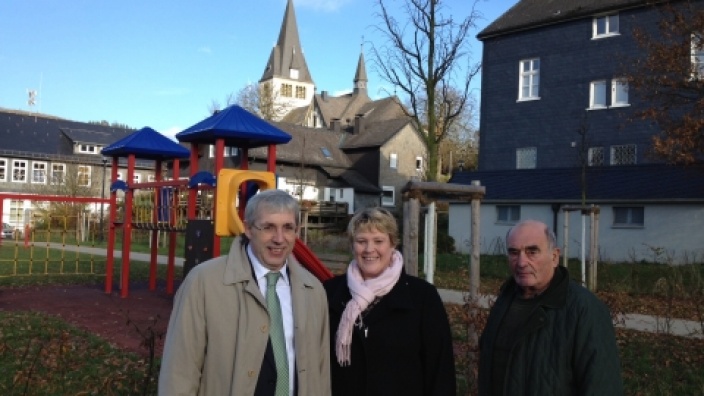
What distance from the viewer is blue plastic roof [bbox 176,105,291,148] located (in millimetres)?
10484

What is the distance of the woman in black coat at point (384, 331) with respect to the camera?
3271mm

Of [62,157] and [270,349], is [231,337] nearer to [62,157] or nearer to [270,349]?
[270,349]

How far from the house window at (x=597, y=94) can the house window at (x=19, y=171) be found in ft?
154

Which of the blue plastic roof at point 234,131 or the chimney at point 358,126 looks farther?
the chimney at point 358,126

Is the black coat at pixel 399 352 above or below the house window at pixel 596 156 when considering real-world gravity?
below

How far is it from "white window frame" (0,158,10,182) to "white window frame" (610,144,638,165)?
48.3 metres

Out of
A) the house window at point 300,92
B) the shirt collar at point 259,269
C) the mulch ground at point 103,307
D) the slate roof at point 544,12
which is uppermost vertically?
the house window at point 300,92

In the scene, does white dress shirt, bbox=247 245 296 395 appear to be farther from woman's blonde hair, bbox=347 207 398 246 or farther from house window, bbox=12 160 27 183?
house window, bbox=12 160 27 183

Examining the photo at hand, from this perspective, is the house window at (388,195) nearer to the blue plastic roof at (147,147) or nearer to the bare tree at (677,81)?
the bare tree at (677,81)

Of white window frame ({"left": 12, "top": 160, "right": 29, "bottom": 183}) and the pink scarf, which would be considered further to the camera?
white window frame ({"left": 12, "top": 160, "right": 29, "bottom": 183})

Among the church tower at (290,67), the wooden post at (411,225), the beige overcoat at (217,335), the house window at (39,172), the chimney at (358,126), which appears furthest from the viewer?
the church tower at (290,67)

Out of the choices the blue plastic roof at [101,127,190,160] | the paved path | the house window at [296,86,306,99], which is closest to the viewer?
the paved path

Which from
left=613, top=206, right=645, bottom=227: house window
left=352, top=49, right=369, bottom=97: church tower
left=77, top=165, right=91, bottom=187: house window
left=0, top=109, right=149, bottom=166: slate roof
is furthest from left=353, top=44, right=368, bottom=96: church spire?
left=613, top=206, right=645, bottom=227: house window

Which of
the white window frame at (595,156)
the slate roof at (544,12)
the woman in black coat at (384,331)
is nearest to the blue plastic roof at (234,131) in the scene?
the woman in black coat at (384,331)
